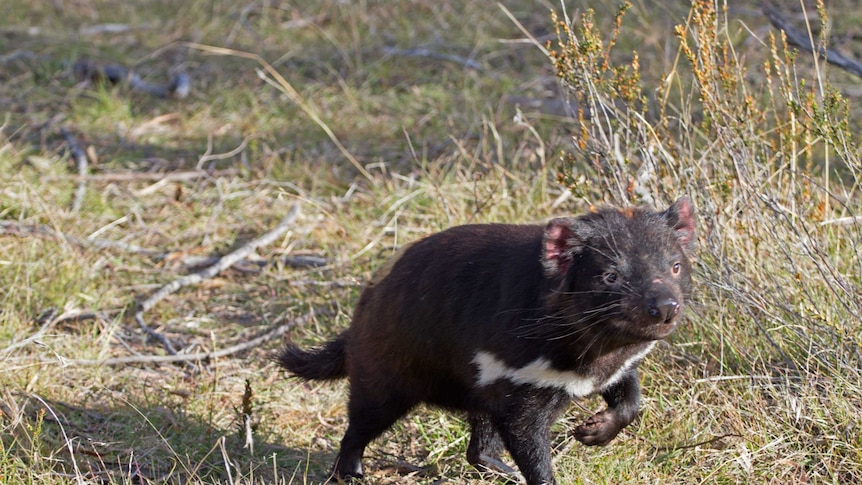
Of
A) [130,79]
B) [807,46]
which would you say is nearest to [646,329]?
[807,46]

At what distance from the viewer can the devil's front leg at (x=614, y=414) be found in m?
3.04

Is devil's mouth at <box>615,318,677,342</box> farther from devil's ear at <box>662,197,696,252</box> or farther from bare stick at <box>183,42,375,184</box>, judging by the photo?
bare stick at <box>183,42,375,184</box>

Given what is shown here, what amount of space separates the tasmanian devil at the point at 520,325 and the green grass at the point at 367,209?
11.9 inches

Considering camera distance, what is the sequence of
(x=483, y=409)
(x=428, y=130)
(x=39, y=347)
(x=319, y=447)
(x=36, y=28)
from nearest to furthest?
(x=483, y=409), (x=319, y=447), (x=39, y=347), (x=428, y=130), (x=36, y=28)

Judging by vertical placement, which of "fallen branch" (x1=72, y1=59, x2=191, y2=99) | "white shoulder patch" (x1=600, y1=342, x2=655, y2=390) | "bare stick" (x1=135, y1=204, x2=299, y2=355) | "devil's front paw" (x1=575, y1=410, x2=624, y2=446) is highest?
"white shoulder patch" (x1=600, y1=342, x2=655, y2=390)

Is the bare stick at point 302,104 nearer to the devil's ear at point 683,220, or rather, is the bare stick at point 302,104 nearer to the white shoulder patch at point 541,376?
the white shoulder patch at point 541,376

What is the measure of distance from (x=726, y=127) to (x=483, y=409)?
1.25m

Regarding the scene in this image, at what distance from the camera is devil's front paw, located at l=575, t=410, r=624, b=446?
304 centimetres

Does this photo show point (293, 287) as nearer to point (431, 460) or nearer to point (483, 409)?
point (431, 460)

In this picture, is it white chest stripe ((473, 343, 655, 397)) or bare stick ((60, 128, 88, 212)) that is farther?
bare stick ((60, 128, 88, 212))

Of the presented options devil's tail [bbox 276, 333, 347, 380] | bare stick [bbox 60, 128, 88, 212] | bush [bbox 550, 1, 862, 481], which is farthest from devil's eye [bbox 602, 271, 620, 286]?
bare stick [bbox 60, 128, 88, 212]

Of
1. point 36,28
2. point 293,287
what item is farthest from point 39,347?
point 36,28

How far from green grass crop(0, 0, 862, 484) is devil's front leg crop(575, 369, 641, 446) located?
6.4 inches

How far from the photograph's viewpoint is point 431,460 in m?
3.51
